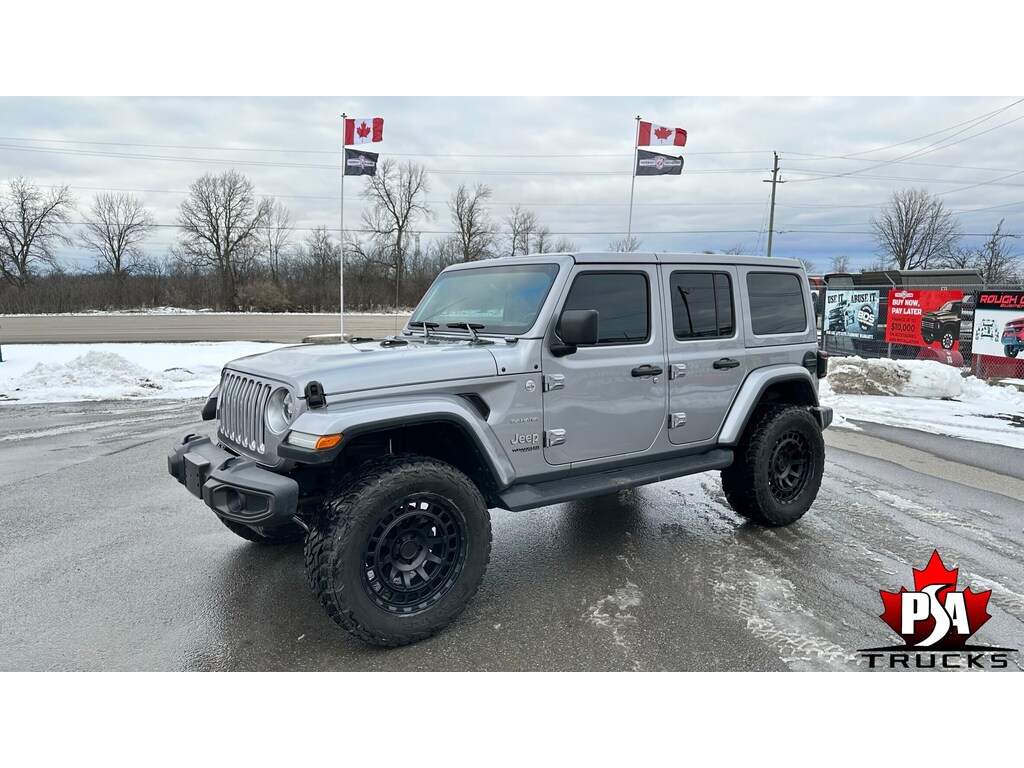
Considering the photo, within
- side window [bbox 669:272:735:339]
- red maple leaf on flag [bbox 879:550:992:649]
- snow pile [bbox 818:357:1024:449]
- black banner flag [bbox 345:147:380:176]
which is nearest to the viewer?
red maple leaf on flag [bbox 879:550:992:649]

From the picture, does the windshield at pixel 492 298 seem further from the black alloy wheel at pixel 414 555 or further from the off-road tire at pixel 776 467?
the off-road tire at pixel 776 467

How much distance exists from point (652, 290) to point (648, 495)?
227 centimetres

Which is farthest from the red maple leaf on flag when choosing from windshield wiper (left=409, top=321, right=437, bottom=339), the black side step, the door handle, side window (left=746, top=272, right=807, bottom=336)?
windshield wiper (left=409, top=321, right=437, bottom=339)

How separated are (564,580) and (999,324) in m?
11.9

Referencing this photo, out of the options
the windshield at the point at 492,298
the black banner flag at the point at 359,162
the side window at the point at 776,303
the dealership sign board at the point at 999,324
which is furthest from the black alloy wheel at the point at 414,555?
the black banner flag at the point at 359,162

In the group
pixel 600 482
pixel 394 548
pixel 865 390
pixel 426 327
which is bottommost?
pixel 865 390

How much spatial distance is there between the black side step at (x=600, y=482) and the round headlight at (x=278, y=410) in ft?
4.12

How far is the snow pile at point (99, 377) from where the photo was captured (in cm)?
1144

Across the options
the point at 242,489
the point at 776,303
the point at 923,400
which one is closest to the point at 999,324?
the point at 923,400

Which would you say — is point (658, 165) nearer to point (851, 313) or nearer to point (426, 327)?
point (851, 313)

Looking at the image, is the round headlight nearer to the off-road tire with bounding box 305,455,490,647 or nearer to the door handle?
the off-road tire with bounding box 305,455,490,647

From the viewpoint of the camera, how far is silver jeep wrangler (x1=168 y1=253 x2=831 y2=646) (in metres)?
3.03

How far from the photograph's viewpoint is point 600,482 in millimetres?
3873

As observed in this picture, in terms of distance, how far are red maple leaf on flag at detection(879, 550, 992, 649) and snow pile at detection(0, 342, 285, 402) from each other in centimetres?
1168
